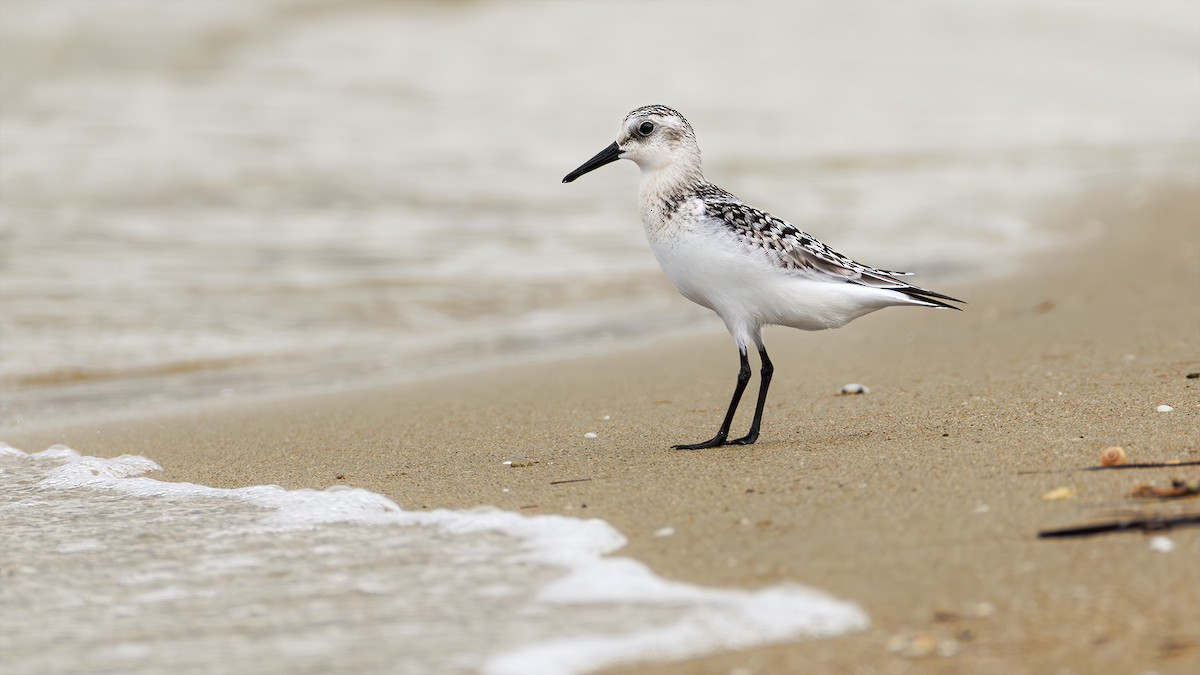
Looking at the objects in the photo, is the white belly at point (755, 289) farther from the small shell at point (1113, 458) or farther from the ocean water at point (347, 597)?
the ocean water at point (347, 597)

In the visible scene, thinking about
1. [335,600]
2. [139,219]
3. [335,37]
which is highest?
[335,37]

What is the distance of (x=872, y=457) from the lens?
4293 millimetres

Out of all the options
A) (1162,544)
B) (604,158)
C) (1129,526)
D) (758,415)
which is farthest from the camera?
(604,158)

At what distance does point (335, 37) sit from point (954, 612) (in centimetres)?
1842

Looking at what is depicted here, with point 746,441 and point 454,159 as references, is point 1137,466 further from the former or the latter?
point 454,159

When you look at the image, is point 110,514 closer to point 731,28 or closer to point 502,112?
point 502,112

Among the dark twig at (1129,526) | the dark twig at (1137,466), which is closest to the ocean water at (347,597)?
the dark twig at (1129,526)

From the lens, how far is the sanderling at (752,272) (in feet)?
16.1

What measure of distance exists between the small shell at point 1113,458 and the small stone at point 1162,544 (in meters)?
0.71

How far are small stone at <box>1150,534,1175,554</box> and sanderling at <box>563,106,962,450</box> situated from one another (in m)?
1.77

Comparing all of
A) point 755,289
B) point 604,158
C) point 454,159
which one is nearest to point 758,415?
point 755,289

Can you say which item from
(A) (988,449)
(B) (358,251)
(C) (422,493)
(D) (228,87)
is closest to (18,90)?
(D) (228,87)

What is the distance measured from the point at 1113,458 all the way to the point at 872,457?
77 cm

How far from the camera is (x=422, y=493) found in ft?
14.2
